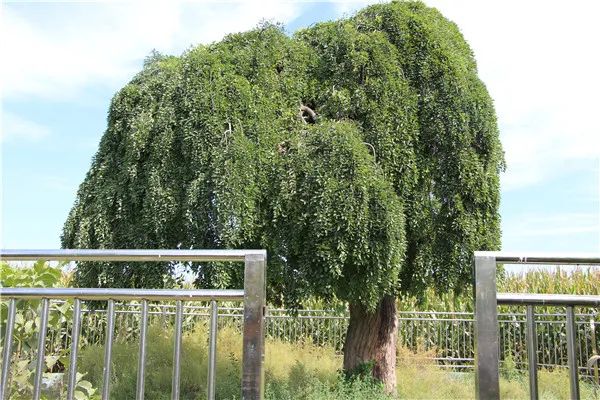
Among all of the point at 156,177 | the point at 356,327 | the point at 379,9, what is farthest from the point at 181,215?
the point at 379,9

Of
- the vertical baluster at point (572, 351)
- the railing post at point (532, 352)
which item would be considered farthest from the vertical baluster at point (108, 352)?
the vertical baluster at point (572, 351)

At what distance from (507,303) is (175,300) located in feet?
5.52

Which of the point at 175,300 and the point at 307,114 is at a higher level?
the point at 307,114

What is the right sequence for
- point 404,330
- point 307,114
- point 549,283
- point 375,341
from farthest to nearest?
point 549,283 → point 404,330 → point 375,341 → point 307,114

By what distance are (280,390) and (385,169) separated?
143 inches

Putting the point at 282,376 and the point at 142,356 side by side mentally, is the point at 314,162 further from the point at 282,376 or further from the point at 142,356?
the point at 142,356

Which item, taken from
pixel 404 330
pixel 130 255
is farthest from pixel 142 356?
pixel 404 330

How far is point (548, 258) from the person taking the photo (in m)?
2.86

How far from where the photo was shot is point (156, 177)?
809cm

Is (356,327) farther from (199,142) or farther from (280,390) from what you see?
(199,142)

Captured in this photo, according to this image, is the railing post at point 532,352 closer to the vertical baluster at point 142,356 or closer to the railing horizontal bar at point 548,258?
the railing horizontal bar at point 548,258

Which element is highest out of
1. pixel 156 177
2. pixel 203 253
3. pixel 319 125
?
pixel 319 125

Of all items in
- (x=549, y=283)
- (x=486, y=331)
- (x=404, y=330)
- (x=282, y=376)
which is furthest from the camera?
(x=549, y=283)

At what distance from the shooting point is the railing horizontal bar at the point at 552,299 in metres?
2.81
